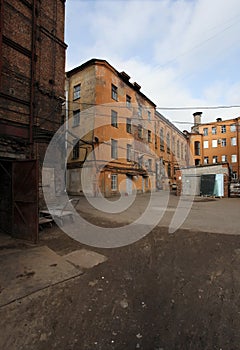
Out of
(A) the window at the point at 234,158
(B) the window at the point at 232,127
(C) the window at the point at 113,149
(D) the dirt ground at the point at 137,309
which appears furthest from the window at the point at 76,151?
(B) the window at the point at 232,127

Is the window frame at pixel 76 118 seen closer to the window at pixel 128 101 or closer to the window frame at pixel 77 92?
the window frame at pixel 77 92

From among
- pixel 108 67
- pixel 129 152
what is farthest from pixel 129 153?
pixel 108 67

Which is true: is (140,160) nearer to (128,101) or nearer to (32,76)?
(128,101)

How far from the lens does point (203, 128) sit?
138 feet

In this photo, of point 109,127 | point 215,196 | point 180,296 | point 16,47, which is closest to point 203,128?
point 215,196

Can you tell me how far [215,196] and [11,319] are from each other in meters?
19.9

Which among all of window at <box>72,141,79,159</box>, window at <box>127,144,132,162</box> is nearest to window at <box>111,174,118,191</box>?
window at <box>127,144,132,162</box>

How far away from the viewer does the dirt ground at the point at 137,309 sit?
2.15 metres

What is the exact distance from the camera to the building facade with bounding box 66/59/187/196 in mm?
17453

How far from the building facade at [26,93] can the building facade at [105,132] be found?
597 centimetres

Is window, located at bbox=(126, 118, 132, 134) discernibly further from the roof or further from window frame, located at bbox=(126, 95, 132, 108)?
the roof

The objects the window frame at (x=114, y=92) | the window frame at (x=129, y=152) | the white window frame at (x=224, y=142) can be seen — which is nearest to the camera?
the window frame at (x=114, y=92)

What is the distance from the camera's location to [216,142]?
40125 millimetres

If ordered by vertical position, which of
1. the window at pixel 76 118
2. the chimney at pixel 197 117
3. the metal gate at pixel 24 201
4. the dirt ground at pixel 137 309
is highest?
the chimney at pixel 197 117
